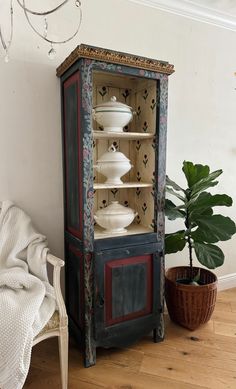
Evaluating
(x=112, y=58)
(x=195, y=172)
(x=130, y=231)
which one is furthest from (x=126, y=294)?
(x=112, y=58)

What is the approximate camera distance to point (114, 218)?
176 cm

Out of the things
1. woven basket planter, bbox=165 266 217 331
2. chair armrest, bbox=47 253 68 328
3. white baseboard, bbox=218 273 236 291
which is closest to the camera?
chair armrest, bbox=47 253 68 328

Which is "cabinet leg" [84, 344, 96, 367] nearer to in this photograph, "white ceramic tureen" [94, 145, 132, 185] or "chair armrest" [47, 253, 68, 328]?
"chair armrest" [47, 253, 68, 328]

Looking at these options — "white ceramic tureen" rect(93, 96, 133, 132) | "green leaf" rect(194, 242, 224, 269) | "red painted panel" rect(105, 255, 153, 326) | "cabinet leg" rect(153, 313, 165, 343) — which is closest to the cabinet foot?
"cabinet leg" rect(153, 313, 165, 343)

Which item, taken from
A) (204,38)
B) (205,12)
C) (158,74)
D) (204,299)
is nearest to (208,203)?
(204,299)

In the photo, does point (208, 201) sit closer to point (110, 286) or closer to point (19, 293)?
point (110, 286)

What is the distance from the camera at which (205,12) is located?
234cm

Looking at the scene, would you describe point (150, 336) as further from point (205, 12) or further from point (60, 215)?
point (205, 12)

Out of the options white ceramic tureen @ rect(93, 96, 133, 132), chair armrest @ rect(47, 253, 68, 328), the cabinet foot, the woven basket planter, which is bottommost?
the cabinet foot

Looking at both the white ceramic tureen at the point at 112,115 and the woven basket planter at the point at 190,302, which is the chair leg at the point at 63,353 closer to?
the woven basket planter at the point at 190,302

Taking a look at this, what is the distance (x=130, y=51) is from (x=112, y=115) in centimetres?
72

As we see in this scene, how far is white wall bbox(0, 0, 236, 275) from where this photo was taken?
1.83 m

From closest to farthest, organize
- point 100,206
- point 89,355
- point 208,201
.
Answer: point 89,355
point 208,201
point 100,206

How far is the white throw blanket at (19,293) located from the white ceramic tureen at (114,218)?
385 millimetres
